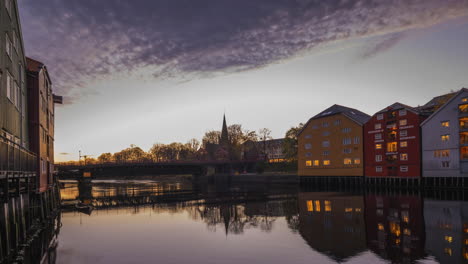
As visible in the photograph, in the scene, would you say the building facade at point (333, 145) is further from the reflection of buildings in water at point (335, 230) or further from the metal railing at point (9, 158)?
the metal railing at point (9, 158)

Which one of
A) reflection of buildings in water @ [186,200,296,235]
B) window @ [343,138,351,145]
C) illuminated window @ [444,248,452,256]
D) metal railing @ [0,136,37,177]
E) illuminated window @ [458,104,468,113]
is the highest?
illuminated window @ [458,104,468,113]

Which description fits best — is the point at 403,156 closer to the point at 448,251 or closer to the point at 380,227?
the point at 380,227

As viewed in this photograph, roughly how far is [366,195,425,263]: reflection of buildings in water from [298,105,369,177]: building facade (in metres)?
A: 49.7

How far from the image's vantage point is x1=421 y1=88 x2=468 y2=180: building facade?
64750mm

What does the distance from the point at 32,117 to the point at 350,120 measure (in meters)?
72.2

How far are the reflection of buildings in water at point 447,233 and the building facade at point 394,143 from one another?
3758 centimetres

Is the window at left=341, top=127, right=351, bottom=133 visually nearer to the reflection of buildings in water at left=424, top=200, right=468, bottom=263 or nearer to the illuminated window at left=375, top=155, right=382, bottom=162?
the illuminated window at left=375, top=155, right=382, bottom=162

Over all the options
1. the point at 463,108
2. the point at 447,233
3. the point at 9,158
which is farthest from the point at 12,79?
the point at 463,108

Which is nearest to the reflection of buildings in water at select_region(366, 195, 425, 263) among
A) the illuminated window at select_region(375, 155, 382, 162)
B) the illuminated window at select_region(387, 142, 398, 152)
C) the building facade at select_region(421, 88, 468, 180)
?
the building facade at select_region(421, 88, 468, 180)

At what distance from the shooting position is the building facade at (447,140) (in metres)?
64.8

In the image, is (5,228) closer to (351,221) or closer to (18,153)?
(18,153)

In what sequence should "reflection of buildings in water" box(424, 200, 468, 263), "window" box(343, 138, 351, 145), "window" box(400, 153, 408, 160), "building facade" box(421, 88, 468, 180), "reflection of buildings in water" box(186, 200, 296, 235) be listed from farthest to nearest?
"window" box(343, 138, 351, 145) → "window" box(400, 153, 408, 160) → "building facade" box(421, 88, 468, 180) → "reflection of buildings in water" box(186, 200, 296, 235) → "reflection of buildings in water" box(424, 200, 468, 263)

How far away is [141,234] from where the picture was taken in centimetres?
2780

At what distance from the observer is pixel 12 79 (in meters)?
27.7
